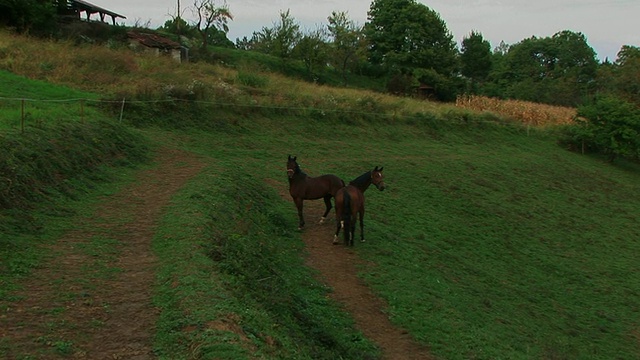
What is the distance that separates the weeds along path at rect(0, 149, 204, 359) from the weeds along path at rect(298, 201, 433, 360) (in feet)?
10.5

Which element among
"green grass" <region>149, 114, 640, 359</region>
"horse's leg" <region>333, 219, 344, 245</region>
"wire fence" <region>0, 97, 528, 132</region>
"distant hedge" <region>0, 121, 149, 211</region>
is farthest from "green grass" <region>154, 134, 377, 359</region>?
"wire fence" <region>0, 97, 528, 132</region>

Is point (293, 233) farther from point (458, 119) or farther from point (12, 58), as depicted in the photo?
point (458, 119)

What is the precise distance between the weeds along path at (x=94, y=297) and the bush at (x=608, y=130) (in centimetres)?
3000

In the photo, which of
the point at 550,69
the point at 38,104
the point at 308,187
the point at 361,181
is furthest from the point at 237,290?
the point at 550,69

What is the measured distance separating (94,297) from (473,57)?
252 feet

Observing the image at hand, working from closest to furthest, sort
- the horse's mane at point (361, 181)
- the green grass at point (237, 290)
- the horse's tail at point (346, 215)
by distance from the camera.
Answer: the green grass at point (237, 290) → the horse's tail at point (346, 215) → the horse's mane at point (361, 181)

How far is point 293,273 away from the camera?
10.0 meters

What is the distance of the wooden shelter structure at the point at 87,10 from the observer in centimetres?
4280

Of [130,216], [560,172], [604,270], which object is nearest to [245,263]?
[130,216]

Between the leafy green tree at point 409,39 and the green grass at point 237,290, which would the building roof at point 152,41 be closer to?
the leafy green tree at point 409,39

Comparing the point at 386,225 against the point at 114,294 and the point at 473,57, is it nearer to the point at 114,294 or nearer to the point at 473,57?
the point at 114,294

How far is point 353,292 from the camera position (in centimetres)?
992

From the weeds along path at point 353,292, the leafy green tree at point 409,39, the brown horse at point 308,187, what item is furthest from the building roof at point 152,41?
the brown horse at point 308,187

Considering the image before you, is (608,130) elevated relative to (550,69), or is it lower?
lower
